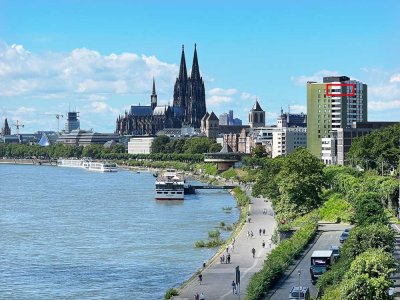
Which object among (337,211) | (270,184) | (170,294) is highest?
(270,184)

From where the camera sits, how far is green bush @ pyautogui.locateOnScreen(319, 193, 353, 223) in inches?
2542

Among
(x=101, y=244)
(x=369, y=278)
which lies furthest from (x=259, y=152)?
(x=369, y=278)

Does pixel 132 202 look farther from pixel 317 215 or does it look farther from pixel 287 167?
pixel 317 215

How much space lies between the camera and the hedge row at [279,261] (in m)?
39.6

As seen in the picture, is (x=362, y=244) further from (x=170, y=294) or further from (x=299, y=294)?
(x=170, y=294)

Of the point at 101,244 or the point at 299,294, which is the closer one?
the point at 299,294

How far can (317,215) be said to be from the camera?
6525cm

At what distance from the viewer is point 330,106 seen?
15162 centimetres

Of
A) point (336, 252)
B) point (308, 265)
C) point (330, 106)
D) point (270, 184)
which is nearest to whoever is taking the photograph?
point (336, 252)

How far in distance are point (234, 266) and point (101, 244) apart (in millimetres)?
14547

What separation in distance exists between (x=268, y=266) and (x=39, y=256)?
1892 centimetres

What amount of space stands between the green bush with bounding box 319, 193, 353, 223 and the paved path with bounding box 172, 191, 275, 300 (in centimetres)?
406

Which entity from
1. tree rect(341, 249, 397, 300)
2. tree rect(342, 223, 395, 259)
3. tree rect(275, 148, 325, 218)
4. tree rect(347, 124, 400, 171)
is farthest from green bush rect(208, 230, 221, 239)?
tree rect(341, 249, 397, 300)

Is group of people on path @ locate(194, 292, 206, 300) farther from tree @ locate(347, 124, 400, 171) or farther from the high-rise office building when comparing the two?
the high-rise office building
